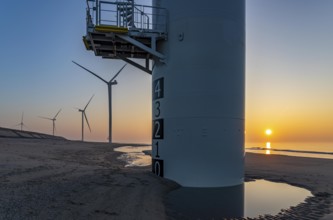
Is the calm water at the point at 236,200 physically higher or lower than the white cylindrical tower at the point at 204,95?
lower

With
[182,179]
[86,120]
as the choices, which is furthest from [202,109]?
[86,120]

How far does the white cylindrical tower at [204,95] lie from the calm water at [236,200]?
2.93ft

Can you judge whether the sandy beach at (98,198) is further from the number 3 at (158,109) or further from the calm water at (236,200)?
the number 3 at (158,109)

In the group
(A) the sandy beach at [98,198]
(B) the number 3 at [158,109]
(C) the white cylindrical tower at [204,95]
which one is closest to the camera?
Result: (A) the sandy beach at [98,198]

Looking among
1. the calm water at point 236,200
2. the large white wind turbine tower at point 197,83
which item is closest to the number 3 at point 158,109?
the large white wind turbine tower at point 197,83

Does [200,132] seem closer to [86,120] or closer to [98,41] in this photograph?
[98,41]

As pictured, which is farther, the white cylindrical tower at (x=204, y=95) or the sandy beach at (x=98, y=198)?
the white cylindrical tower at (x=204, y=95)

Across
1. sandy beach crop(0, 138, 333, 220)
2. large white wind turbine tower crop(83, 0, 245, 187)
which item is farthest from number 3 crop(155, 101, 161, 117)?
sandy beach crop(0, 138, 333, 220)

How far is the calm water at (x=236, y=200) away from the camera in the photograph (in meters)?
9.22

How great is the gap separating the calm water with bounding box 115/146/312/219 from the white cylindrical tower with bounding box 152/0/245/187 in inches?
35.2

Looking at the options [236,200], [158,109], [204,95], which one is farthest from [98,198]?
[204,95]

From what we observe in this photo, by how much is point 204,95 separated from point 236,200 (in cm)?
435

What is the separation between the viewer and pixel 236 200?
1077 centimetres

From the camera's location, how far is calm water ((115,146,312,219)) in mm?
9217
